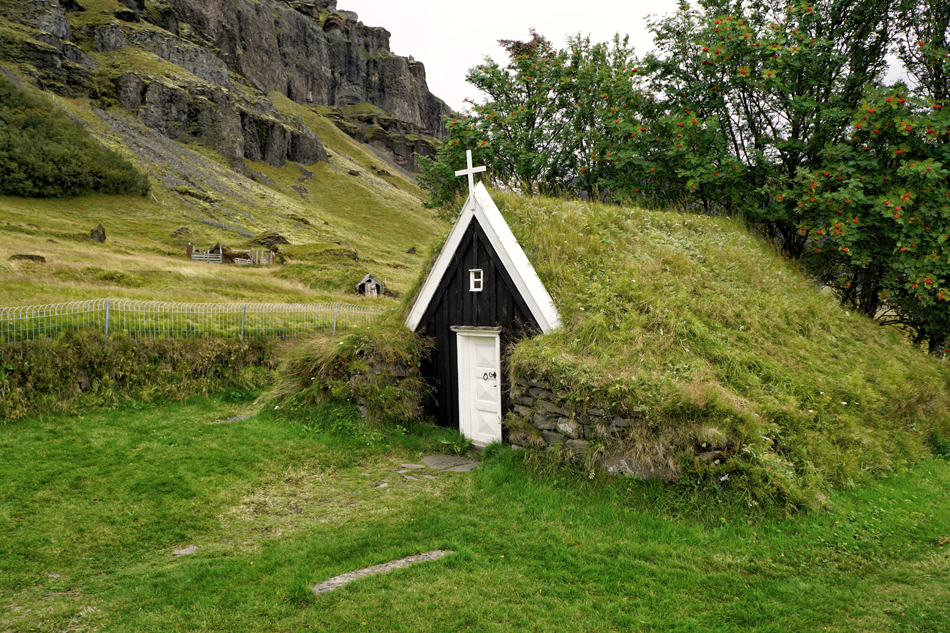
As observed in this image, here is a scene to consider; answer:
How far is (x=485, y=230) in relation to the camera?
10125 millimetres

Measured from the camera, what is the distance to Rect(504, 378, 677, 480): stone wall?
721 centimetres

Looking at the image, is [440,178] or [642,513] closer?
[642,513]

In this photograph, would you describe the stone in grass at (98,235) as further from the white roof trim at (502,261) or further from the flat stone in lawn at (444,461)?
the flat stone in lawn at (444,461)

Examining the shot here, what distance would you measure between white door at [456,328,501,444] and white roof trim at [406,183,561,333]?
3.62 feet

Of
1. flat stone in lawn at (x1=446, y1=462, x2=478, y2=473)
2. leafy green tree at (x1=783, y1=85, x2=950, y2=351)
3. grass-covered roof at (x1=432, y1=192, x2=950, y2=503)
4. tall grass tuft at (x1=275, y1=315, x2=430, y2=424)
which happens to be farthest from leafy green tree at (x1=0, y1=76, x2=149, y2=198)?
leafy green tree at (x1=783, y1=85, x2=950, y2=351)

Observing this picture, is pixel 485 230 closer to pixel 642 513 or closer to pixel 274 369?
pixel 642 513

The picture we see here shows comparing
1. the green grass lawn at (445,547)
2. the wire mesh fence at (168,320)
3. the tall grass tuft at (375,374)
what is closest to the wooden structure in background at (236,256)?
the wire mesh fence at (168,320)

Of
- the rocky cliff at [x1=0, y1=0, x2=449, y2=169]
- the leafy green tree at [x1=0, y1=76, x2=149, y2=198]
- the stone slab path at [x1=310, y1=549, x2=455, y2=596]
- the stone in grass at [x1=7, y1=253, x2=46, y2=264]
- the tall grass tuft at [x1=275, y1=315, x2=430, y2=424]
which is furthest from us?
the rocky cliff at [x1=0, y1=0, x2=449, y2=169]

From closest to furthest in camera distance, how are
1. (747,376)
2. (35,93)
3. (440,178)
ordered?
(747,376)
(440,178)
(35,93)

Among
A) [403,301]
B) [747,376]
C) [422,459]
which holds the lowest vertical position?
[422,459]

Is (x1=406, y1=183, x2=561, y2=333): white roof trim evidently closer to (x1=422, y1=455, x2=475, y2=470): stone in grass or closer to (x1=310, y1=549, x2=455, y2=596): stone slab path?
(x1=422, y1=455, x2=475, y2=470): stone in grass

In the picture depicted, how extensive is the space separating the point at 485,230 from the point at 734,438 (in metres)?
5.67

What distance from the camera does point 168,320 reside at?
15.0m

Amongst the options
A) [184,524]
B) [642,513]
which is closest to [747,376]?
[642,513]
